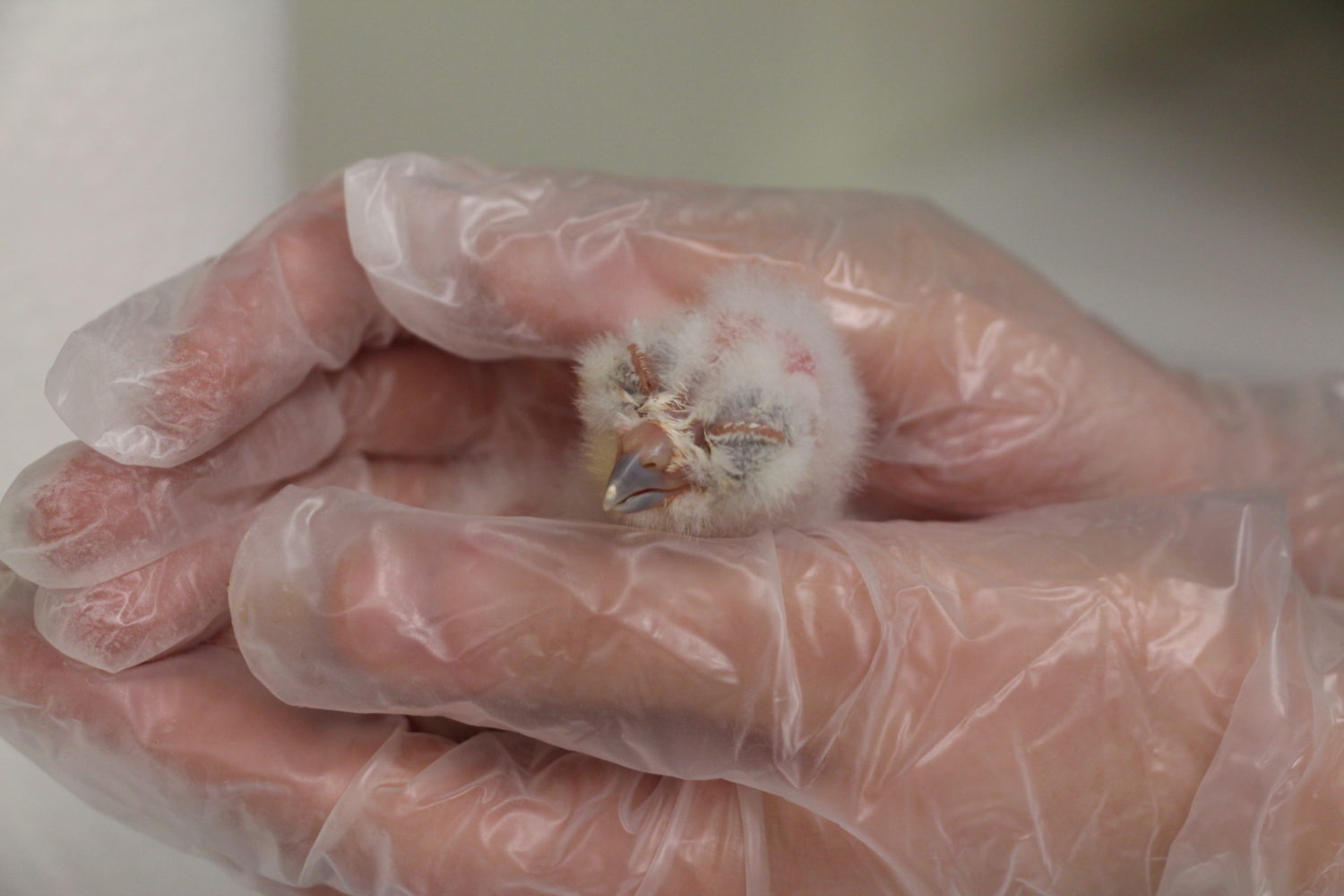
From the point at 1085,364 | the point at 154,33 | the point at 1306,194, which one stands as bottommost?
the point at 1085,364

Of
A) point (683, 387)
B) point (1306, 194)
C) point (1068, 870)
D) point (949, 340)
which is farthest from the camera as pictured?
point (1306, 194)

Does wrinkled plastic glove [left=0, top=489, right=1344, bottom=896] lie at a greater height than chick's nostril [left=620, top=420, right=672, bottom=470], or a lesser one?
lesser

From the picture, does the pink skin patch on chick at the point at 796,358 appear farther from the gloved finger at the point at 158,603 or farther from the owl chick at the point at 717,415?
the gloved finger at the point at 158,603

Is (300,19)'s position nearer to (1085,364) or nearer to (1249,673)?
(1085,364)

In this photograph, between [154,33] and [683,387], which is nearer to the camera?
[683,387]

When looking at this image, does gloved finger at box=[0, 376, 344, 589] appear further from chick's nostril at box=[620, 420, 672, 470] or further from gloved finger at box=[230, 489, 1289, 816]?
chick's nostril at box=[620, 420, 672, 470]

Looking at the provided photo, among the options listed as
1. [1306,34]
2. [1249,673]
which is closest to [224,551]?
[1249,673]

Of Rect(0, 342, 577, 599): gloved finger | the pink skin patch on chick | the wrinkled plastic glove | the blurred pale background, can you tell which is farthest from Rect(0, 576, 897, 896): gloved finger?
the pink skin patch on chick
